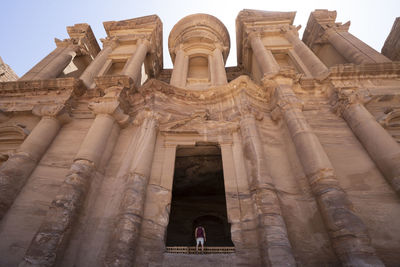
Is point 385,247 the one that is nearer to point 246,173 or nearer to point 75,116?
point 246,173

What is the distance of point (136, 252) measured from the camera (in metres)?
5.16

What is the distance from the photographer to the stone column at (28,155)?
6102mm

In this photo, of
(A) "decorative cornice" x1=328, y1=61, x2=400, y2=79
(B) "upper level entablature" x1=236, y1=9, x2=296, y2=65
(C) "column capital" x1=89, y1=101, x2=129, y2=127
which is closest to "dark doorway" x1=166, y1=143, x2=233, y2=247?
(C) "column capital" x1=89, y1=101, x2=129, y2=127

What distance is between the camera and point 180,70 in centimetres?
1370

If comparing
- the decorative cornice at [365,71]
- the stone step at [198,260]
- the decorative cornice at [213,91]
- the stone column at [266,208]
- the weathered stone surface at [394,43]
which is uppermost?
the weathered stone surface at [394,43]

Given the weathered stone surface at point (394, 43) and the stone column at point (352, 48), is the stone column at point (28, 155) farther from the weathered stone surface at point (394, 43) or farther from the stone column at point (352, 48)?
the weathered stone surface at point (394, 43)

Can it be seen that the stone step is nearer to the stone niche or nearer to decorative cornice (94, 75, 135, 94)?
decorative cornice (94, 75, 135, 94)

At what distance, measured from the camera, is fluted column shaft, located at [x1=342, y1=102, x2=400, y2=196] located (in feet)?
19.4

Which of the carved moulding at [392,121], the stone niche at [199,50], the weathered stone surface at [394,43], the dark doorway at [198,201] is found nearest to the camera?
the carved moulding at [392,121]

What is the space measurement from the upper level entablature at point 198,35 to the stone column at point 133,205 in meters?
11.2

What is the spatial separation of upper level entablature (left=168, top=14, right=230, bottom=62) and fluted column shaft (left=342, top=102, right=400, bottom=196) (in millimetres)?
11142

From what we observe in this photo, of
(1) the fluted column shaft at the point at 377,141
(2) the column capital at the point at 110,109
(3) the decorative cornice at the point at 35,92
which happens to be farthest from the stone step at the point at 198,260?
(3) the decorative cornice at the point at 35,92

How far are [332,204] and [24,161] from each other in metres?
8.83

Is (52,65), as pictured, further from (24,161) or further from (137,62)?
(24,161)
